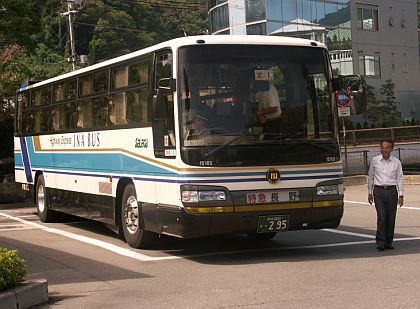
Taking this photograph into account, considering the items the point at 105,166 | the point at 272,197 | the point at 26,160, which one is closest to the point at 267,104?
the point at 272,197

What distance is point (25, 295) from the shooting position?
6844mm

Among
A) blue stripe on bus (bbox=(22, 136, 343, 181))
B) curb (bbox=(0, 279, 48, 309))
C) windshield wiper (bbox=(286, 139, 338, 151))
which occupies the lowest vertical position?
curb (bbox=(0, 279, 48, 309))

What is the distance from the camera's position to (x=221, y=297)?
7238 mm

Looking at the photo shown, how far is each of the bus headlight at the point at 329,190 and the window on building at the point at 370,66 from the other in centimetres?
4682

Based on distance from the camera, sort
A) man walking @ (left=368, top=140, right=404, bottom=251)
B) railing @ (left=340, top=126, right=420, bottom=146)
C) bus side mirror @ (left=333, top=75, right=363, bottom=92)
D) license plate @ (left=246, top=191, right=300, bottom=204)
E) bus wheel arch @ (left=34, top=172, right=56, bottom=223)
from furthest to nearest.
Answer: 1. railing @ (left=340, top=126, right=420, bottom=146)
2. bus wheel arch @ (left=34, top=172, right=56, bottom=223)
3. man walking @ (left=368, top=140, right=404, bottom=251)
4. bus side mirror @ (left=333, top=75, right=363, bottom=92)
5. license plate @ (left=246, top=191, right=300, bottom=204)

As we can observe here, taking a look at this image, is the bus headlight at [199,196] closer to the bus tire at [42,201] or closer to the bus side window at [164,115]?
the bus side window at [164,115]

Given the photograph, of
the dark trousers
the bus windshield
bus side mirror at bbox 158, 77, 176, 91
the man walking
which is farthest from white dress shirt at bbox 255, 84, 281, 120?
the dark trousers

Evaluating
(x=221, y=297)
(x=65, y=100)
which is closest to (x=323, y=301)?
(x=221, y=297)

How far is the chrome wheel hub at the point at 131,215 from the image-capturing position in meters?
10.6

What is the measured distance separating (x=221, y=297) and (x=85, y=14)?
2486 inches

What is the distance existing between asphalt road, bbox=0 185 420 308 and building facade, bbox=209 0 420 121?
126 feet

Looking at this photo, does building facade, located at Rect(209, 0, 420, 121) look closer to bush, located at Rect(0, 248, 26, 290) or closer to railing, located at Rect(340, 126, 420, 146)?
railing, located at Rect(340, 126, 420, 146)

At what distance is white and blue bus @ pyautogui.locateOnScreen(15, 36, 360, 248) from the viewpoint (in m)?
9.05

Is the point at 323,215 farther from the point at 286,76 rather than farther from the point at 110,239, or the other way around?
the point at 110,239
